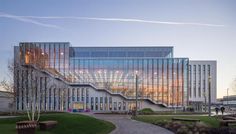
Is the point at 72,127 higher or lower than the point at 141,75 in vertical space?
lower

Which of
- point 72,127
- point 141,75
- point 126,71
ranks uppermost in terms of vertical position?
point 126,71

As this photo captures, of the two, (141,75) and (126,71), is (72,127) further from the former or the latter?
(141,75)

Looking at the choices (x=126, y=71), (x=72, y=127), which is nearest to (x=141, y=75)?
(x=126, y=71)

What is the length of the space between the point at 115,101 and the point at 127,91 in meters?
19.1

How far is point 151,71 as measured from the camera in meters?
105

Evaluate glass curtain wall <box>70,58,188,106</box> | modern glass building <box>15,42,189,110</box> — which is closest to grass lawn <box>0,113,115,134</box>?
modern glass building <box>15,42,189,110</box>

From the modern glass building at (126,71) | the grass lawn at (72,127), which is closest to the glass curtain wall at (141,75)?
the modern glass building at (126,71)

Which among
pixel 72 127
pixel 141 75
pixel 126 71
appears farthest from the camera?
pixel 141 75

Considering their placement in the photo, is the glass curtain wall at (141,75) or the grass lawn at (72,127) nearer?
the grass lawn at (72,127)

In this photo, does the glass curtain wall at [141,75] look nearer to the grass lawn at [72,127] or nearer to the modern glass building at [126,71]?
the modern glass building at [126,71]

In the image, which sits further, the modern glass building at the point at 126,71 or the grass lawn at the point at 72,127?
the modern glass building at the point at 126,71

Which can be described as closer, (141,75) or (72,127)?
(72,127)

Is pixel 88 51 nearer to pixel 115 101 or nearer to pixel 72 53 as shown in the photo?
pixel 72 53

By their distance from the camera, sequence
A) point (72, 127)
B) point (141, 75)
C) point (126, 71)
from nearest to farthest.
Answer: point (72, 127), point (126, 71), point (141, 75)
